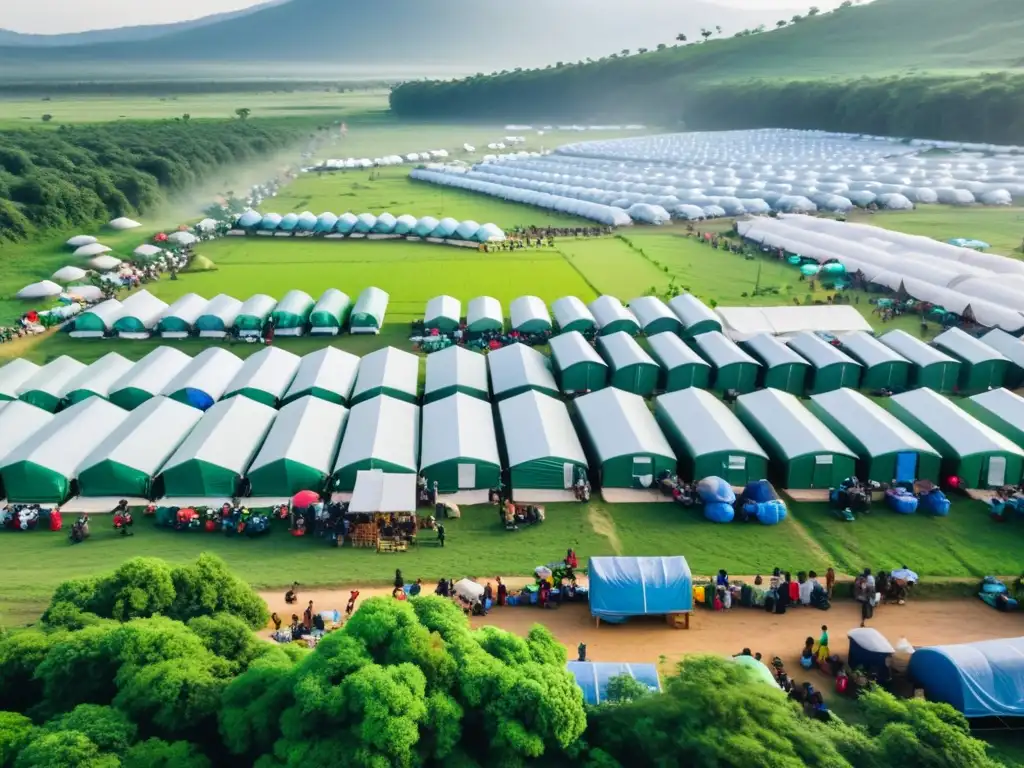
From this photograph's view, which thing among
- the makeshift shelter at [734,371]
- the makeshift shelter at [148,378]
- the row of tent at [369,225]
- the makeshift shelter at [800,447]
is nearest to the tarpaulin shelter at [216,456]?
the makeshift shelter at [148,378]

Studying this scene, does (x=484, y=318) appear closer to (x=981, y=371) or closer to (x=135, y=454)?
(x=135, y=454)

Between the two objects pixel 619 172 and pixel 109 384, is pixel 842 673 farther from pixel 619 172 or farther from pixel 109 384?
pixel 619 172

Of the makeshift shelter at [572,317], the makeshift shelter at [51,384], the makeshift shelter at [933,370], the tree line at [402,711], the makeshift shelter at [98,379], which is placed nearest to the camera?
the tree line at [402,711]

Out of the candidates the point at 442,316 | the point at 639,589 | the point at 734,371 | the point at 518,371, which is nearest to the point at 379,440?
the point at 518,371

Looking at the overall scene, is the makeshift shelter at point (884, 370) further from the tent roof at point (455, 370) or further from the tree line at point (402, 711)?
the tree line at point (402, 711)

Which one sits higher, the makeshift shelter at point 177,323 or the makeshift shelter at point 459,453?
the makeshift shelter at point 177,323

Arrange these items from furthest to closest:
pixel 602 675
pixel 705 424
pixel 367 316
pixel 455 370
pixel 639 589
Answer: pixel 367 316 → pixel 455 370 → pixel 705 424 → pixel 639 589 → pixel 602 675

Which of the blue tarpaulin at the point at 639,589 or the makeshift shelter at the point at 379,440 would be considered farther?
the makeshift shelter at the point at 379,440
